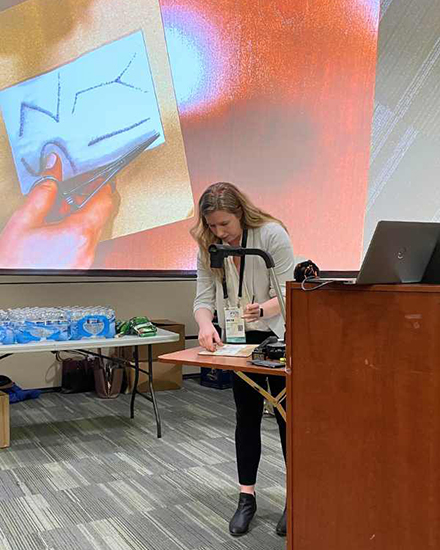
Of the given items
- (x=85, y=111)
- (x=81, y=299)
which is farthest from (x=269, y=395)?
(x=81, y=299)

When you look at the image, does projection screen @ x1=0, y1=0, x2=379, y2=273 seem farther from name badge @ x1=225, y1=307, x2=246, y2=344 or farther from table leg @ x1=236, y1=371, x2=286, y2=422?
table leg @ x1=236, y1=371, x2=286, y2=422

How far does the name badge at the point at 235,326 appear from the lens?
2.38m

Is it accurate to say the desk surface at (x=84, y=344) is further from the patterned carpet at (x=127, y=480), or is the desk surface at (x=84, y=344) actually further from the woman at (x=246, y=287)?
the woman at (x=246, y=287)

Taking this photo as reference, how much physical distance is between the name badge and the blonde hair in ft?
0.57

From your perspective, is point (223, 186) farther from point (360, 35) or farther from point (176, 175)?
point (360, 35)

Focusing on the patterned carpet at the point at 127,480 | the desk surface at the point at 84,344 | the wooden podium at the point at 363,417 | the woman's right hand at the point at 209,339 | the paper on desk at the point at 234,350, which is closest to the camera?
the wooden podium at the point at 363,417

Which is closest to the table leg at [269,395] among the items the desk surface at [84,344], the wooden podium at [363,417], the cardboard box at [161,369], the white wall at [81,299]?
the wooden podium at [363,417]

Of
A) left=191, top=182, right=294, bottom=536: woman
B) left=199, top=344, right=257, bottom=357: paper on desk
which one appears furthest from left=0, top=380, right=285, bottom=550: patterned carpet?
left=199, top=344, right=257, bottom=357: paper on desk

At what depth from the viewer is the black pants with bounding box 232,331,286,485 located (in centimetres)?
238

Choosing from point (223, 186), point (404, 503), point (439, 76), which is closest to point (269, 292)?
point (223, 186)

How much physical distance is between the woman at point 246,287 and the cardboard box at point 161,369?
7.80ft

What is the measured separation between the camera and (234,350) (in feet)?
7.33

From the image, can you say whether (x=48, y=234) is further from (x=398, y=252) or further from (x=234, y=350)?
(x=398, y=252)

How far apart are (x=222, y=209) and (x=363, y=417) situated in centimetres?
115
